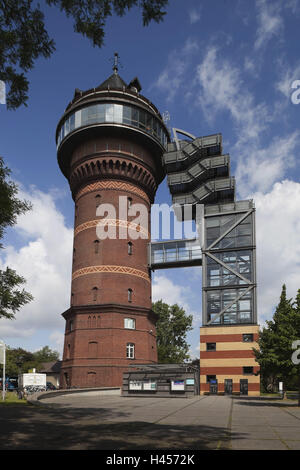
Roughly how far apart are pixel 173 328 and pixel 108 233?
36415 mm

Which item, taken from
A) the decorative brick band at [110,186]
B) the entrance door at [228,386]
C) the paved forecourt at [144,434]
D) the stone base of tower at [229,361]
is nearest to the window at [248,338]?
the stone base of tower at [229,361]

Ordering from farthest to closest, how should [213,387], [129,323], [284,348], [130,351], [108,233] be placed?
1. [108,233]
2. [213,387]
3. [129,323]
4. [130,351]
5. [284,348]

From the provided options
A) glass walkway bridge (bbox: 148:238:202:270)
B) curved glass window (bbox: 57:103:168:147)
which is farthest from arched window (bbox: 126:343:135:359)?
curved glass window (bbox: 57:103:168:147)

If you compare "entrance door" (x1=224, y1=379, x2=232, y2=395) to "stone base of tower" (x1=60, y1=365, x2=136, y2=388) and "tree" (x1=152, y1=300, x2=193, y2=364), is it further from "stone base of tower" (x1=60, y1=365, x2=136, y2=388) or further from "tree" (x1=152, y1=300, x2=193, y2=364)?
"tree" (x1=152, y1=300, x2=193, y2=364)

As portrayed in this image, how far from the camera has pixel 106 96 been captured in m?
45.1

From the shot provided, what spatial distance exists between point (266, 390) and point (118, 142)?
36133mm

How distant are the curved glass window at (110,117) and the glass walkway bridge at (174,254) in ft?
40.4

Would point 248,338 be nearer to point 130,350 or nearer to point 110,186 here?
point 130,350

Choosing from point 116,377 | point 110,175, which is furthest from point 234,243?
point 116,377

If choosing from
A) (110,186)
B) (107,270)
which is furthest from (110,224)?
(107,270)

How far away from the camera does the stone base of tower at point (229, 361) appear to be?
42000mm

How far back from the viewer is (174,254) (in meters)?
48.8

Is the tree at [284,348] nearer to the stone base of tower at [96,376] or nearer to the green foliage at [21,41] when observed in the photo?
the stone base of tower at [96,376]
